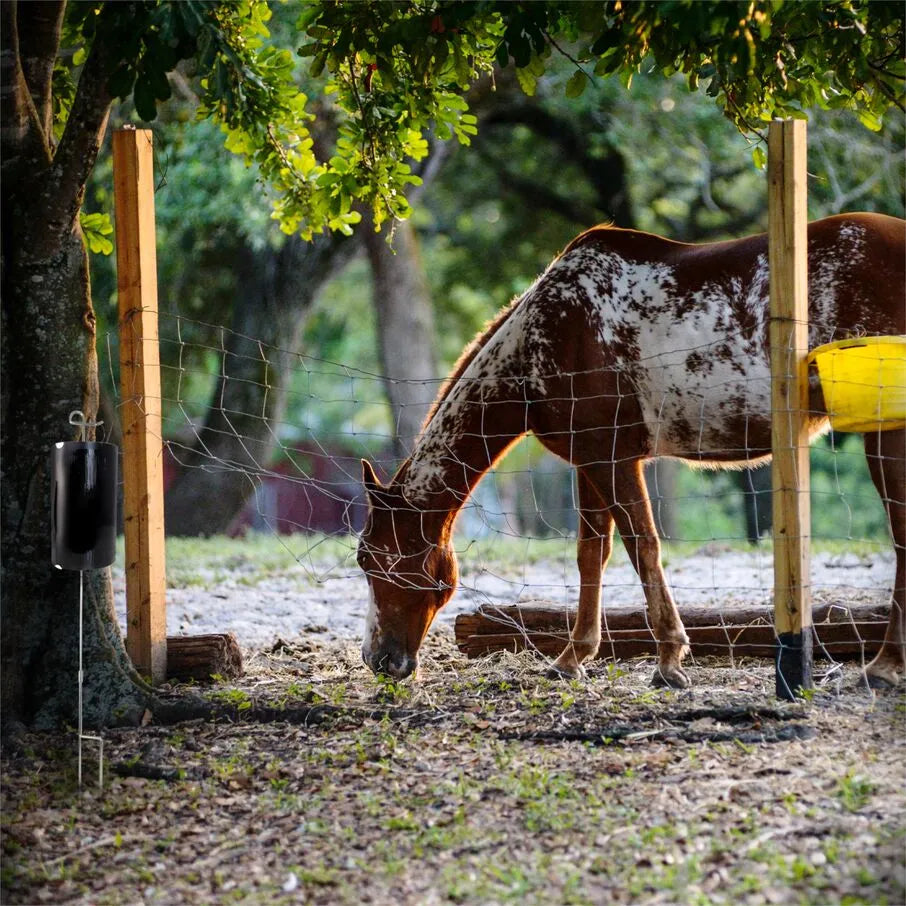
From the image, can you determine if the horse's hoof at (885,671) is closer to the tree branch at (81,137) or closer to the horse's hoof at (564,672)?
the horse's hoof at (564,672)

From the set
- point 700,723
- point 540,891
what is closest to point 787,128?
point 700,723

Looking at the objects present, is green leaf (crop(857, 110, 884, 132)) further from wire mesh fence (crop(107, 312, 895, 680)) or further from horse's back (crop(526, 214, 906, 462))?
wire mesh fence (crop(107, 312, 895, 680))

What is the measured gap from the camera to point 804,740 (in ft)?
13.5

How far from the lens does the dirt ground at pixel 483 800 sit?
320 centimetres

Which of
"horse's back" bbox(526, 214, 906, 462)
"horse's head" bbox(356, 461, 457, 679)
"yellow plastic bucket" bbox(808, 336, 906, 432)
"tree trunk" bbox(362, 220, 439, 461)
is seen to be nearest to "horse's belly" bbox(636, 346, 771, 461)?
"horse's back" bbox(526, 214, 906, 462)

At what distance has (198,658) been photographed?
5.41 metres

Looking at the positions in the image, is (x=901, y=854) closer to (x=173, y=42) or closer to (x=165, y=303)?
(x=173, y=42)

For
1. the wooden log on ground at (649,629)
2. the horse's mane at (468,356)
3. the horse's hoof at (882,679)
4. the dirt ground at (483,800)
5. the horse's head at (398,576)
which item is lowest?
the dirt ground at (483,800)

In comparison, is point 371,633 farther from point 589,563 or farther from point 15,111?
point 15,111

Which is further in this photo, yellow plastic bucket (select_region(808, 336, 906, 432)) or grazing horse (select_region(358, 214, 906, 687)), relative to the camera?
grazing horse (select_region(358, 214, 906, 687))

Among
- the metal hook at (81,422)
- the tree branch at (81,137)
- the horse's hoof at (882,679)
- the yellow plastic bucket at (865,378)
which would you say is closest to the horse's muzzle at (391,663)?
the metal hook at (81,422)

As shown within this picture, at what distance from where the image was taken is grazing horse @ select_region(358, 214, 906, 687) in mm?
5004

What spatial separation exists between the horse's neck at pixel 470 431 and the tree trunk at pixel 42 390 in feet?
5.20

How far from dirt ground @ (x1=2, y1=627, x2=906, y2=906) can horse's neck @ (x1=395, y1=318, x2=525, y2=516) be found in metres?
0.98
